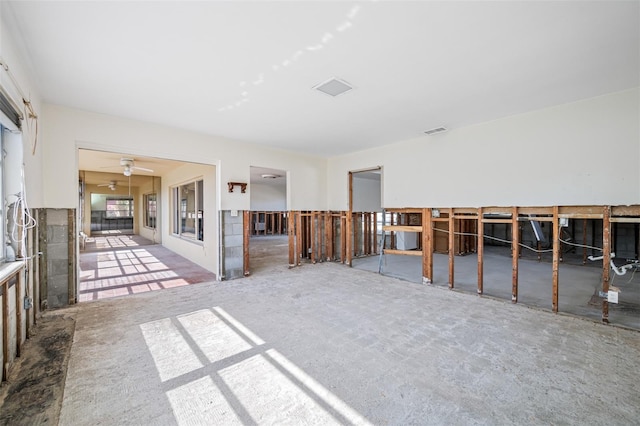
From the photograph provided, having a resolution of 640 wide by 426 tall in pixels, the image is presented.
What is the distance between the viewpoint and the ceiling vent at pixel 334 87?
3051 mm

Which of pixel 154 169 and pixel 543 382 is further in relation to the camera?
pixel 154 169

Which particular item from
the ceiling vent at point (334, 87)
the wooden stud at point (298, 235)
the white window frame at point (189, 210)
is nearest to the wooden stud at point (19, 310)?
the ceiling vent at point (334, 87)

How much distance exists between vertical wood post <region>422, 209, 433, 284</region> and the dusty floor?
4708mm

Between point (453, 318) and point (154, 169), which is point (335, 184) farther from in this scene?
point (154, 169)

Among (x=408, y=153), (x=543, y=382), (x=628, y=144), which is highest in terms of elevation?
(x=408, y=153)

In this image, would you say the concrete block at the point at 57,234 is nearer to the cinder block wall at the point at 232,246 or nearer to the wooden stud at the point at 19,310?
the wooden stud at the point at 19,310

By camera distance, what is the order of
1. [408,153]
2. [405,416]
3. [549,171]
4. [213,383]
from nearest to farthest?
[405,416]
[213,383]
[549,171]
[408,153]

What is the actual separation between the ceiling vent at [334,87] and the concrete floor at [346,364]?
2772mm

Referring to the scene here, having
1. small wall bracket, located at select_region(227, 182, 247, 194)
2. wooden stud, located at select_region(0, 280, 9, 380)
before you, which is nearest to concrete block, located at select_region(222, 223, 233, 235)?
small wall bracket, located at select_region(227, 182, 247, 194)

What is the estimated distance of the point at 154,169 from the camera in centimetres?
822

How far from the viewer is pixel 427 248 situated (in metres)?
4.79

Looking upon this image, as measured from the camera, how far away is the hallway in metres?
4.51

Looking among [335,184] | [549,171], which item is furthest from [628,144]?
[335,184]

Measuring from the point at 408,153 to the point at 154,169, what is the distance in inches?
293
